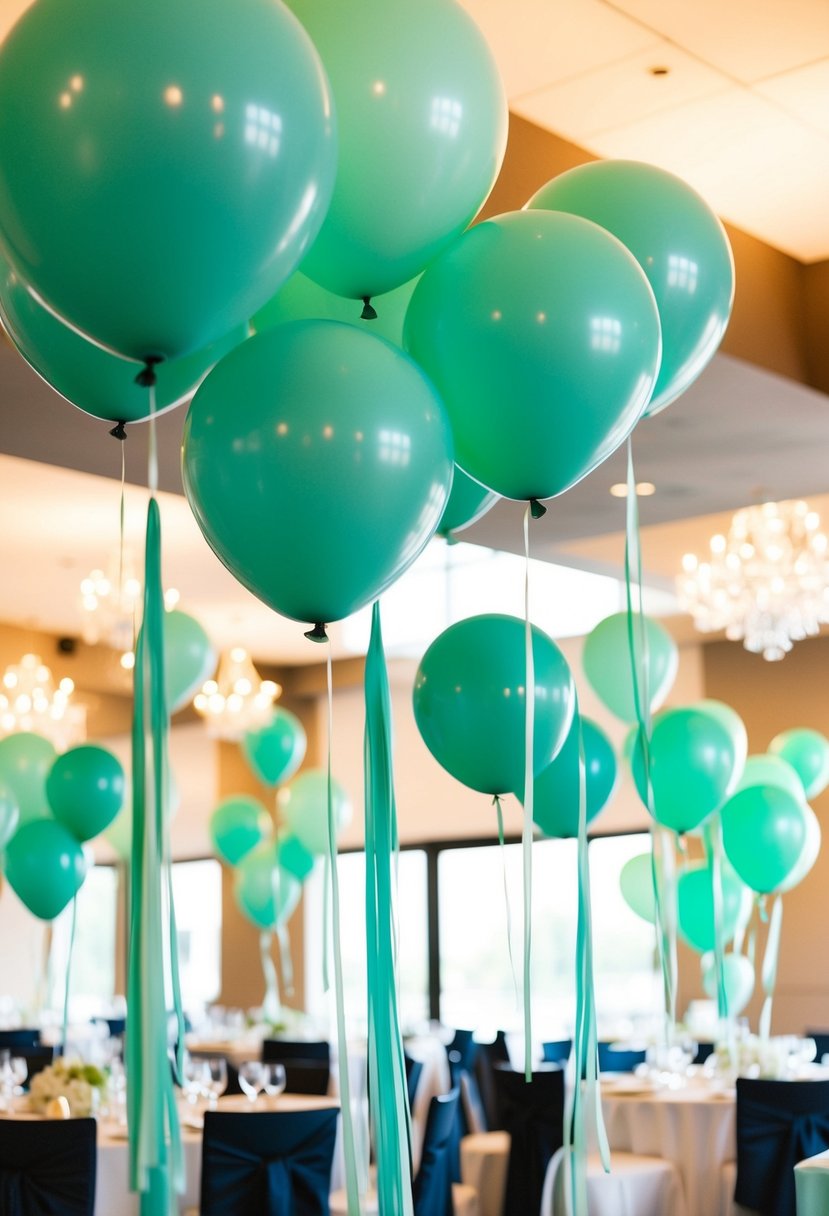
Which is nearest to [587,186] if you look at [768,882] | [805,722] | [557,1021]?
[768,882]

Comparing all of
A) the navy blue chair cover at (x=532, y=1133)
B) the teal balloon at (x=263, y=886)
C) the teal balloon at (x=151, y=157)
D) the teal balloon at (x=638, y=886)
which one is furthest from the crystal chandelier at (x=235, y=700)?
the teal balloon at (x=151, y=157)

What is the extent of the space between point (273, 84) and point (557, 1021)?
39.9 ft

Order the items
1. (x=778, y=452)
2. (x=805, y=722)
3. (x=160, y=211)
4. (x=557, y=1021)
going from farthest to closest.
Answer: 1. (x=557, y=1021)
2. (x=805, y=722)
3. (x=778, y=452)
4. (x=160, y=211)

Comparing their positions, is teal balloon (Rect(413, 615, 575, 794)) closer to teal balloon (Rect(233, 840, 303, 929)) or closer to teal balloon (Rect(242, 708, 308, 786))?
teal balloon (Rect(242, 708, 308, 786))

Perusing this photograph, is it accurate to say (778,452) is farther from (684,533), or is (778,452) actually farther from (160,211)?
(160,211)

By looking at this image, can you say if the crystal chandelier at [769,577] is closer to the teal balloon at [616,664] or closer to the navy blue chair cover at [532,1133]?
the teal balloon at [616,664]

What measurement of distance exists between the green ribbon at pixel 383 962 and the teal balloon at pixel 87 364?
494 millimetres

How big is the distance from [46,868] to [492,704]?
3348mm

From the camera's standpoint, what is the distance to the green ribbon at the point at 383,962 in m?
2.04

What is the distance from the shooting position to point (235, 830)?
9680 mm

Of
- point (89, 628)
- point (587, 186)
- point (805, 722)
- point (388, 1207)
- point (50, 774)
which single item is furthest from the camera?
point (805, 722)

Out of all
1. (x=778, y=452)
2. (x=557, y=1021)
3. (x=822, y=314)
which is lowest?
(x=557, y=1021)

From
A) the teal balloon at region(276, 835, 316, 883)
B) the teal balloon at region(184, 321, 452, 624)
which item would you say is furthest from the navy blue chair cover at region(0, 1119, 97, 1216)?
the teal balloon at region(276, 835, 316, 883)

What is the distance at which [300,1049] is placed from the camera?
26.0 ft
